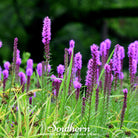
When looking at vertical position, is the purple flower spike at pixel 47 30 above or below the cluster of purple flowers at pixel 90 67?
above

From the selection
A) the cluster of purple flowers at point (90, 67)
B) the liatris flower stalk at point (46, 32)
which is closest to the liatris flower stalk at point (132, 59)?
the cluster of purple flowers at point (90, 67)

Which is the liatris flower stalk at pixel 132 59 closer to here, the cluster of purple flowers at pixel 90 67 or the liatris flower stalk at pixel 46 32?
the cluster of purple flowers at pixel 90 67

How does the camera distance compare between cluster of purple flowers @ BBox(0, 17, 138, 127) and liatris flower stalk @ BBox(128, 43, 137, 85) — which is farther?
liatris flower stalk @ BBox(128, 43, 137, 85)

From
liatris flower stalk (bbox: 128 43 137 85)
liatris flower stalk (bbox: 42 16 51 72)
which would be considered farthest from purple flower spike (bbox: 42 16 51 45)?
liatris flower stalk (bbox: 128 43 137 85)

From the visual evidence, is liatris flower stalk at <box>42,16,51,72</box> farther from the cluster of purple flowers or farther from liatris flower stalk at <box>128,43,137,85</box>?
liatris flower stalk at <box>128,43,137,85</box>

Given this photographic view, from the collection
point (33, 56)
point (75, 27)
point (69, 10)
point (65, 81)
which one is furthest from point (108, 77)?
point (75, 27)

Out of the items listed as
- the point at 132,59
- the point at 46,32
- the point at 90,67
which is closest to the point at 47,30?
the point at 46,32

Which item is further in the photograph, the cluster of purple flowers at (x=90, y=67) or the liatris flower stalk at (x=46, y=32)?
the liatris flower stalk at (x=46, y=32)

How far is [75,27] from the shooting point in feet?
60.0

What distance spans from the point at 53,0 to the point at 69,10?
47.2 inches

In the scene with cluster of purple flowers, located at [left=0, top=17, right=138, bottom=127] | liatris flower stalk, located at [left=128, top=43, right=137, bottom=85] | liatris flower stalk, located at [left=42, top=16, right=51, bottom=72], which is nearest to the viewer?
cluster of purple flowers, located at [left=0, top=17, right=138, bottom=127]

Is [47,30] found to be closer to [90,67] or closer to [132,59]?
[90,67]

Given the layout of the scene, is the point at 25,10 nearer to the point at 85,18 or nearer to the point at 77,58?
the point at 85,18

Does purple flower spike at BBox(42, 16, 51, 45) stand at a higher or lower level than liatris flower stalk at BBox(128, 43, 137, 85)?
higher
